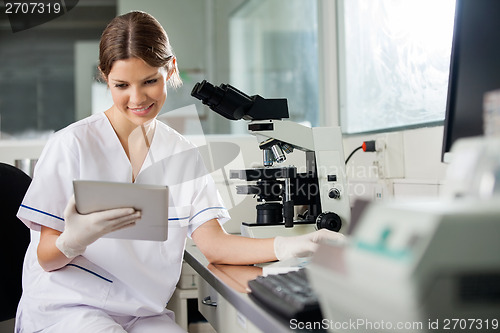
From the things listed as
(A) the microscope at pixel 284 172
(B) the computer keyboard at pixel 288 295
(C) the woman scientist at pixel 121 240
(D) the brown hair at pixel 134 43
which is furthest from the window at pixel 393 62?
(B) the computer keyboard at pixel 288 295

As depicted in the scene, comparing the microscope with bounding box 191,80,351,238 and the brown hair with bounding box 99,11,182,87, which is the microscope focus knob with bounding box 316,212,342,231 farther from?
the brown hair with bounding box 99,11,182,87

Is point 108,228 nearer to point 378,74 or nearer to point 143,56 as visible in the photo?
point 143,56

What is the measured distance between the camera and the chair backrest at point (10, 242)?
63.2 inches

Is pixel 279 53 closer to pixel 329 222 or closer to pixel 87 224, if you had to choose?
pixel 329 222

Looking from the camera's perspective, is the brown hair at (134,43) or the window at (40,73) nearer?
the brown hair at (134,43)

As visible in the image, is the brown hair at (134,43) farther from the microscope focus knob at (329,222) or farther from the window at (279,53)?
the window at (279,53)

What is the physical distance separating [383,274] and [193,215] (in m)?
1.02

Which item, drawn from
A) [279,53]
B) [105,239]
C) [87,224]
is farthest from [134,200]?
[279,53]

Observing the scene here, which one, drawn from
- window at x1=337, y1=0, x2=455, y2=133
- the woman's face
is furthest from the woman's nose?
window at x1=337, y1=0, x2=455, y2=133

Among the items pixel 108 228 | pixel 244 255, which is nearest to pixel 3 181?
pixel 108 228

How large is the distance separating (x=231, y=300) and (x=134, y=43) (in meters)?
0.71

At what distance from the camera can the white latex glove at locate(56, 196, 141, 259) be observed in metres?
1.06

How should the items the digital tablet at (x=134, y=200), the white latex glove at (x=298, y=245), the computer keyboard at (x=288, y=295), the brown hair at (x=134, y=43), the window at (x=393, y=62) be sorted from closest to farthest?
the computer keyboard at (x=288, y=295)
the digital tablet at (x=134, y=200)
the white latex glove at (x=298, y=245)
the brown hair at (x=134, y=43)
the window at (x=393, y=62)

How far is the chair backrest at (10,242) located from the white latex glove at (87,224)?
484mm
